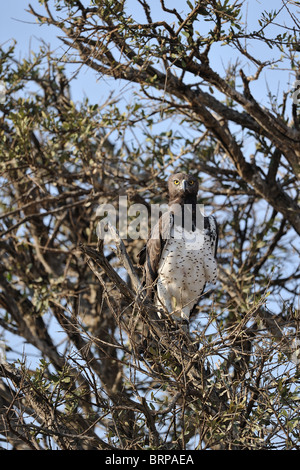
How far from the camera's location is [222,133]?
719cm

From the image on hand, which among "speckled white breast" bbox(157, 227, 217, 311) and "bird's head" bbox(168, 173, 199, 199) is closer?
"speckled white breast" bbox(157, 227, 217, 311)

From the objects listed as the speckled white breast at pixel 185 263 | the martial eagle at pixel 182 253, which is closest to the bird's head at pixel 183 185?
the martial eagle at pixel 182 253

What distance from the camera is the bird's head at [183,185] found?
6.84m

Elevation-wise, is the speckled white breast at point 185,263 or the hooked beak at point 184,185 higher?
the hooked beak at point 184,185

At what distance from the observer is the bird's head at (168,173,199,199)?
6844 mm

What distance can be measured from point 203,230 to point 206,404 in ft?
6.75

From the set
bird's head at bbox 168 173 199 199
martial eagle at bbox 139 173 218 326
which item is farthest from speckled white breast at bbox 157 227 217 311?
bird's head at bbox 168 173 199 199

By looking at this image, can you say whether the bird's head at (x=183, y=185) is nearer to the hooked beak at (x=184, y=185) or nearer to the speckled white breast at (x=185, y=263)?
the hooked beak at (x=184, y=185)

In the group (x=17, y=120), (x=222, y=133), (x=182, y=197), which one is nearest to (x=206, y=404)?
(x=182, y=197)

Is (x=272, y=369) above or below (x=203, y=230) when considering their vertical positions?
Result: below

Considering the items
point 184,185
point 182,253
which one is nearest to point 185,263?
point 182,253

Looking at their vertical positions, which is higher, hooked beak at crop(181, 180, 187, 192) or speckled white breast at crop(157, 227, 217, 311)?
hooked beak at crop(181, 180, 187, 192)

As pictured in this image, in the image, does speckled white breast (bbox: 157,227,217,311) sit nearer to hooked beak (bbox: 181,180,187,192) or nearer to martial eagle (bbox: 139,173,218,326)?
martial eagle (bbox: 139,173,218,326)
